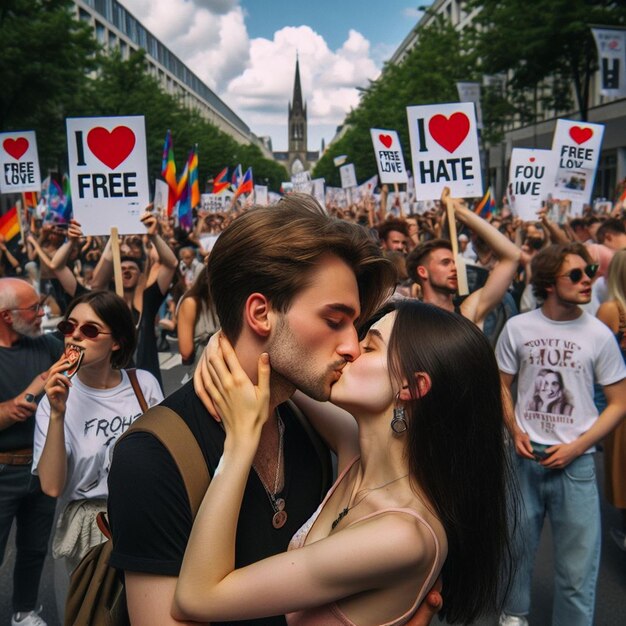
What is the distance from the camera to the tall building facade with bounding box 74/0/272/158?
5616 cm

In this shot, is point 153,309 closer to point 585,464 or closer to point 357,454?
point 585,464

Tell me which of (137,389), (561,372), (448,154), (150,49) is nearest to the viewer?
(137,389)

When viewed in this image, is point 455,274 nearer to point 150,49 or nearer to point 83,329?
point 83,329

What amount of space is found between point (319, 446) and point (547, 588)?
2.96 m

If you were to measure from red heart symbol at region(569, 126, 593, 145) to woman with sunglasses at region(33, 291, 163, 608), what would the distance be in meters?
7.79

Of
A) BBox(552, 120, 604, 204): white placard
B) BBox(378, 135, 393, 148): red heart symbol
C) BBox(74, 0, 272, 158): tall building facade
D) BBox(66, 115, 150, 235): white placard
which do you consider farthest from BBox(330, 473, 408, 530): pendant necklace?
BBox(74, 0, 272, 158): tall building facade

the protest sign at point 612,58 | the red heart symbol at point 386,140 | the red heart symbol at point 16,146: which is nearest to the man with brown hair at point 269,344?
the red heart symbol at point 16,146

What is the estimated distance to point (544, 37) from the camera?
23.3 m

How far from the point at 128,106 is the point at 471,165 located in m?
34.2

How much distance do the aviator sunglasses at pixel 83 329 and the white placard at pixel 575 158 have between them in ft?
24.4

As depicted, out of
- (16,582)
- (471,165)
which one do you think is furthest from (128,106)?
(16,582)

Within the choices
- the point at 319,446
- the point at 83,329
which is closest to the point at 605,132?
the point at 83,329

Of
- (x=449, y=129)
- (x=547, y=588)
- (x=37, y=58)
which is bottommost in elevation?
(x=547, y=588)

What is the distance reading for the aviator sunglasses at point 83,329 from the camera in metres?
3.18
